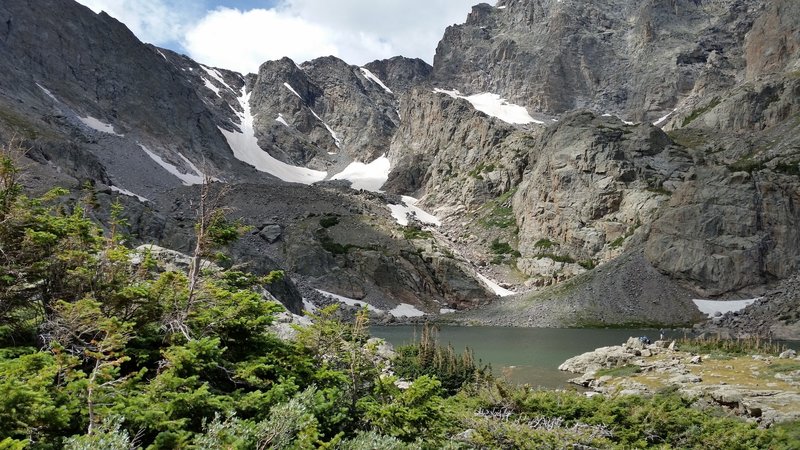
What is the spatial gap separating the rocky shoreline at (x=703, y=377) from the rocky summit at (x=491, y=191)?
31324mm

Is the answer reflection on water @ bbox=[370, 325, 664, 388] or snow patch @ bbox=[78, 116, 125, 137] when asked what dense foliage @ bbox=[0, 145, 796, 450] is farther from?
snow patch @ bbox=[78, 116, 125, 137]

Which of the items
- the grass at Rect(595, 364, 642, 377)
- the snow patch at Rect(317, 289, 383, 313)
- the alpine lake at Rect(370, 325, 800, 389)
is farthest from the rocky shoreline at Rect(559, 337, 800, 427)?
the snow patch at Rect(317, 289, 383, 313)

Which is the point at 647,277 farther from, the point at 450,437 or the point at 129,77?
the point at 129,77

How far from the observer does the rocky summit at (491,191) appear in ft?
259

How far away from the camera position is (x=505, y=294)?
99438mm

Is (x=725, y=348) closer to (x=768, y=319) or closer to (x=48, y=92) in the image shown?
(x=768, y=319)

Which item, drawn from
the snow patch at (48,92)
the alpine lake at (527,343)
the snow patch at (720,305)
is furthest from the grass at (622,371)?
the snow patch at (48,92)

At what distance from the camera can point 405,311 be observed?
88688 mm

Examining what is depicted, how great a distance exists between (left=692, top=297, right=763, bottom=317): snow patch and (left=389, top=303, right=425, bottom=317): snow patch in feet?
142

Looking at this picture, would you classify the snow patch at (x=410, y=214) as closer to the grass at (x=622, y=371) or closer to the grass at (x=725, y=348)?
the grass at (x=725, y=348)

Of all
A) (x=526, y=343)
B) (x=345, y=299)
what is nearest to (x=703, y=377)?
(x=526, y=343)

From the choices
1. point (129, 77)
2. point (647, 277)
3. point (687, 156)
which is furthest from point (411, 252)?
point (129, 77)

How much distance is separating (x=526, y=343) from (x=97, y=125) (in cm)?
12796

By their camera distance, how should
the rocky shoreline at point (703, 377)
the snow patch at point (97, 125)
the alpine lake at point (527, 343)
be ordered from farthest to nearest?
1. the snow patch at point (97, 125)
2. the alpine lake at point (527, 343)
3. the rocky shoreline at point (703, 377)
